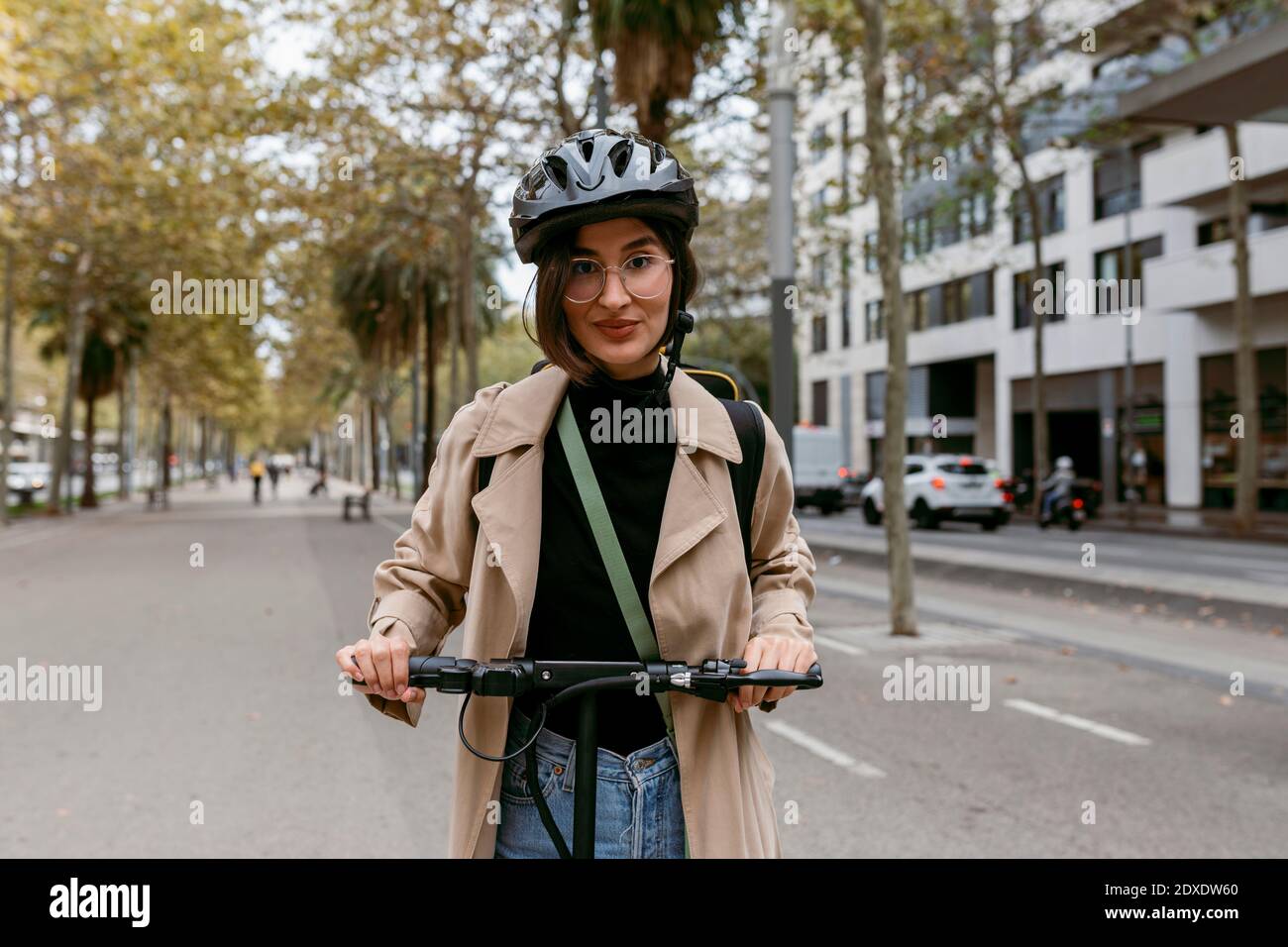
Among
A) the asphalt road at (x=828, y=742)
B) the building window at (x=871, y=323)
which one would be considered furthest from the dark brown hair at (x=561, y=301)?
the building window at (x=871, y=323)

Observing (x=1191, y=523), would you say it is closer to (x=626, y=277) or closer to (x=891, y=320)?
(x=891, y=320)

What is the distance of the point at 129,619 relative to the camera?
37.4 feet

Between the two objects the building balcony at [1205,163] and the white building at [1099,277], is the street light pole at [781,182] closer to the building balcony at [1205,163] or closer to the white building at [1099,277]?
the white building at [1099,277]

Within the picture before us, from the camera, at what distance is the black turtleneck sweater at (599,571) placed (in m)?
1.88

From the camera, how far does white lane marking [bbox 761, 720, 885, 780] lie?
592 centimetres

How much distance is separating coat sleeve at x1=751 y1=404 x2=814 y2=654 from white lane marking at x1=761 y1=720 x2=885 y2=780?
4.07 metres

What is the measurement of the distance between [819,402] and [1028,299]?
20.2 m

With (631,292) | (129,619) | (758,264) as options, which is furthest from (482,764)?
(758,264)

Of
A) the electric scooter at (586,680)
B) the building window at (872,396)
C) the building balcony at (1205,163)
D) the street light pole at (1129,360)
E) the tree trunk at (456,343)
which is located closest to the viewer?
the electric scooter at (586,680)

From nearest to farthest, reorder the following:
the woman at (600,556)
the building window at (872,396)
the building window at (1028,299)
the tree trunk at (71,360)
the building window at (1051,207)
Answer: the woman at (600,556)
the tree trunk at (71,360)
the building window at (1028,299)
the building window at (1051,207)
the building window at (872,396)

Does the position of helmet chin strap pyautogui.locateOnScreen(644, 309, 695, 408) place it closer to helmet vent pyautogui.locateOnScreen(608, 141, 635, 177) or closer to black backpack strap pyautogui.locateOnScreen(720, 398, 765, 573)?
Answer: black backpack strap pyautogui.locateOnScreen(720, 398, 765, 573)

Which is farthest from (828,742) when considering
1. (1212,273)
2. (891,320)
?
(1212,273)

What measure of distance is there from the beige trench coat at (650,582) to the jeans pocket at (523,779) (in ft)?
0.13

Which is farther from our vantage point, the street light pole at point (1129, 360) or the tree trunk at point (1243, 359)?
the street light pole at point (1129, 360)
